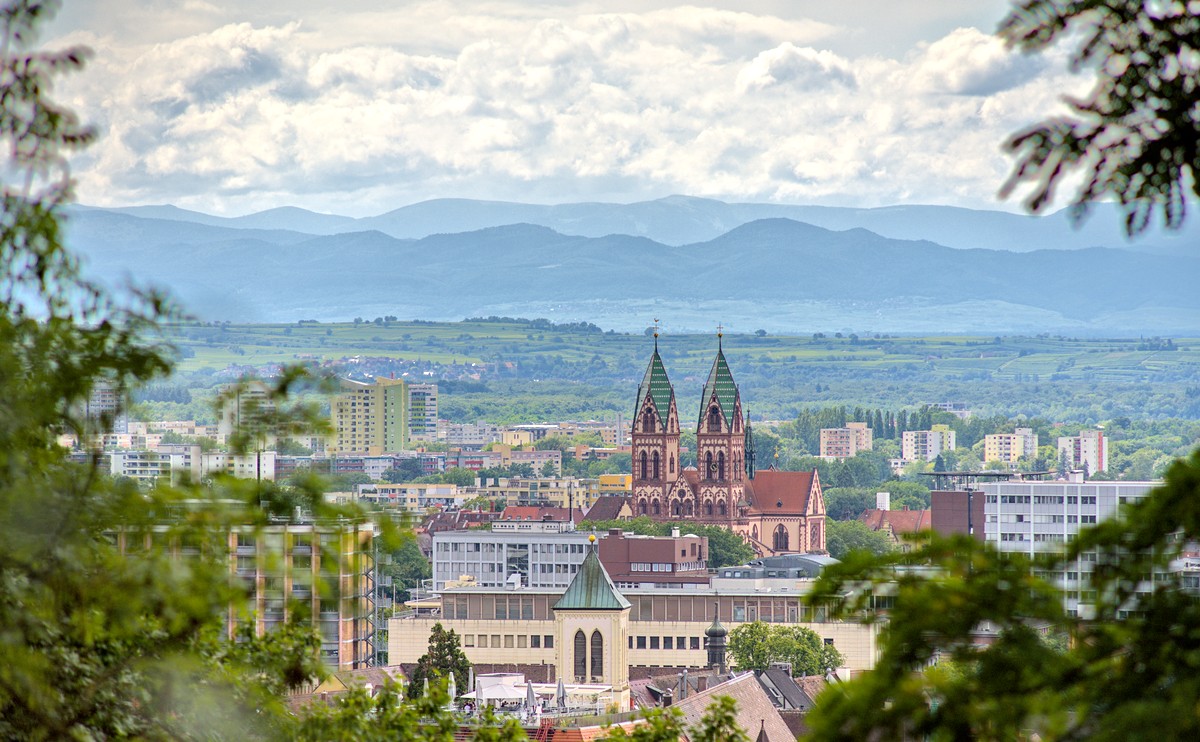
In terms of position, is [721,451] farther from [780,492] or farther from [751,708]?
[751,708]

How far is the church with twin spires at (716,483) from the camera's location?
141 metres

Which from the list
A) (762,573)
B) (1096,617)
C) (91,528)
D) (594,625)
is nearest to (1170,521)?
(1096,617)

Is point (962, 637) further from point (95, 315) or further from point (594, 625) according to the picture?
point (594, 625)

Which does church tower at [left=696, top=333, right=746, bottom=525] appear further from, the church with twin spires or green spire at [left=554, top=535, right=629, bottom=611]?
green spire at [left=554, top=535, right=629, bottom=611]

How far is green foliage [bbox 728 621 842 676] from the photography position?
7756cm

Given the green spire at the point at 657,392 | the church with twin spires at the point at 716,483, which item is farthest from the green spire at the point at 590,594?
the church with twin spires at the point at 716,483

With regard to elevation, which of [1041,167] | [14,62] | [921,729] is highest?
[14,62]

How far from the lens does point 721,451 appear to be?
14250 centimetres

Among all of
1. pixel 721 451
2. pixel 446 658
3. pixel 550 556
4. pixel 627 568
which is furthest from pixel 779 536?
pixel 446 658

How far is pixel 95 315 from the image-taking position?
805cm

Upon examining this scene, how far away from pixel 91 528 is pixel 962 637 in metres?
3.12

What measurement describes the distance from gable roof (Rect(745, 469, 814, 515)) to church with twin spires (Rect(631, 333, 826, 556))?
0.07 metres

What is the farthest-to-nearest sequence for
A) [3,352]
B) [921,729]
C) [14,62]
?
[14,62] → [3,352] → [921,729]

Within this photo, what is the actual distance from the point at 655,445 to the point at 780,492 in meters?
10.1
